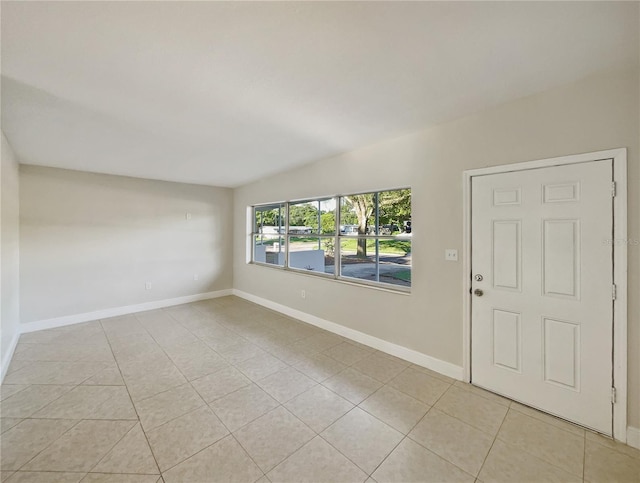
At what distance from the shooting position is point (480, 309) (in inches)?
93.3

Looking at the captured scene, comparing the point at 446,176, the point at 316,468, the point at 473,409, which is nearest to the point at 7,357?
the point at 316,468

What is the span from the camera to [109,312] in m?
4.33

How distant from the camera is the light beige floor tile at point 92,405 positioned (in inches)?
79.0

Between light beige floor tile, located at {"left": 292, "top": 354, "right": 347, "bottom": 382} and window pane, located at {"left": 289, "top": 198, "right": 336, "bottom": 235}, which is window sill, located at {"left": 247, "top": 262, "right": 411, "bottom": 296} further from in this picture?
light beige floor tile, located at {"left": 292, "top": 354, "right": 347, "bottom": 382}

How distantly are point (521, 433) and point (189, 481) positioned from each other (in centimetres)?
219

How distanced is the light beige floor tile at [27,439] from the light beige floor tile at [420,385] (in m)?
2.58

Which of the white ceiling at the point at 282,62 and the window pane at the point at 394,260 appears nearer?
the white ceiling at the point at 282,62

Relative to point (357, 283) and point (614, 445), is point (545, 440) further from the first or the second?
point (357, 283)

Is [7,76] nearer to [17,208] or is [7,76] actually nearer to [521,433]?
[17,208]

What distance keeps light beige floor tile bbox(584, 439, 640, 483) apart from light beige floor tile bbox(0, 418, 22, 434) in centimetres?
378

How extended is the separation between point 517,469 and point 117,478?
2337 mm

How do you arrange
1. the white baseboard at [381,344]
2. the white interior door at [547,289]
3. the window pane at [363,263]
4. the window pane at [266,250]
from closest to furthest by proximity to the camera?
1. the white interior door at [547,289]
2. the white baseboard at [381,344]
3. the window pane at [266,250]
4. the window pane at [363,263]

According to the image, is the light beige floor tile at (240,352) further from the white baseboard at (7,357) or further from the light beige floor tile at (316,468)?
the white baseboard at (7,357)

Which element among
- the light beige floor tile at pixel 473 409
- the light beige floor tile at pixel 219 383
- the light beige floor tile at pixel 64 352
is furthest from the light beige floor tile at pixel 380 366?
the light beige floor tile at pixel 64 352
